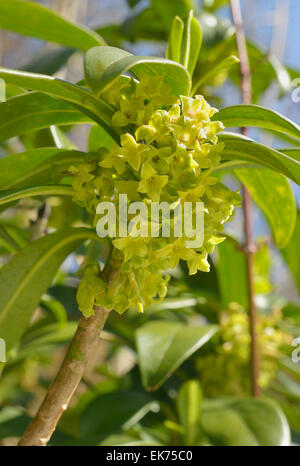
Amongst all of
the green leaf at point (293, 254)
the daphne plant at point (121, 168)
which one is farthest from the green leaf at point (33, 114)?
the green leaf at point (293, 254)

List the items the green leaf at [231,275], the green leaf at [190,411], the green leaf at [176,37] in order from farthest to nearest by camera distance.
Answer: the green leaf at [231,275] → the green leaf at [190,411] → the green leaf at [176,37]

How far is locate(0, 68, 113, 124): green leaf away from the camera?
56 centimetres

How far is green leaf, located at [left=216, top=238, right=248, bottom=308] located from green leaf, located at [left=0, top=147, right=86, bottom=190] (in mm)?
628

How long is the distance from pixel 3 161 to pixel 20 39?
350 centimetres

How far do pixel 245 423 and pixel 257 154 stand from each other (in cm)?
49

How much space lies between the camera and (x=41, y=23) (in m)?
0.96

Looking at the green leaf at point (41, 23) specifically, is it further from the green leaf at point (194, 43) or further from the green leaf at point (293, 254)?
the green leaf at point (293, 254)

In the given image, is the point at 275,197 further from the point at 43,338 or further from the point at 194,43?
the point at 43,338

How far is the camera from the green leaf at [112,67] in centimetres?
47

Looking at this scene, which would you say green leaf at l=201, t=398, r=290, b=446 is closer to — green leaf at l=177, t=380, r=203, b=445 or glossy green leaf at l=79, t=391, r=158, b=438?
green leaf at l=177, t=380, r=203, b=445

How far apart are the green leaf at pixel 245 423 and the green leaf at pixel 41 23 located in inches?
26.7

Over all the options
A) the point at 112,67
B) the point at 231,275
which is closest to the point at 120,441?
the point at 231,275

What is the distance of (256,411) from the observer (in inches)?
36.4
